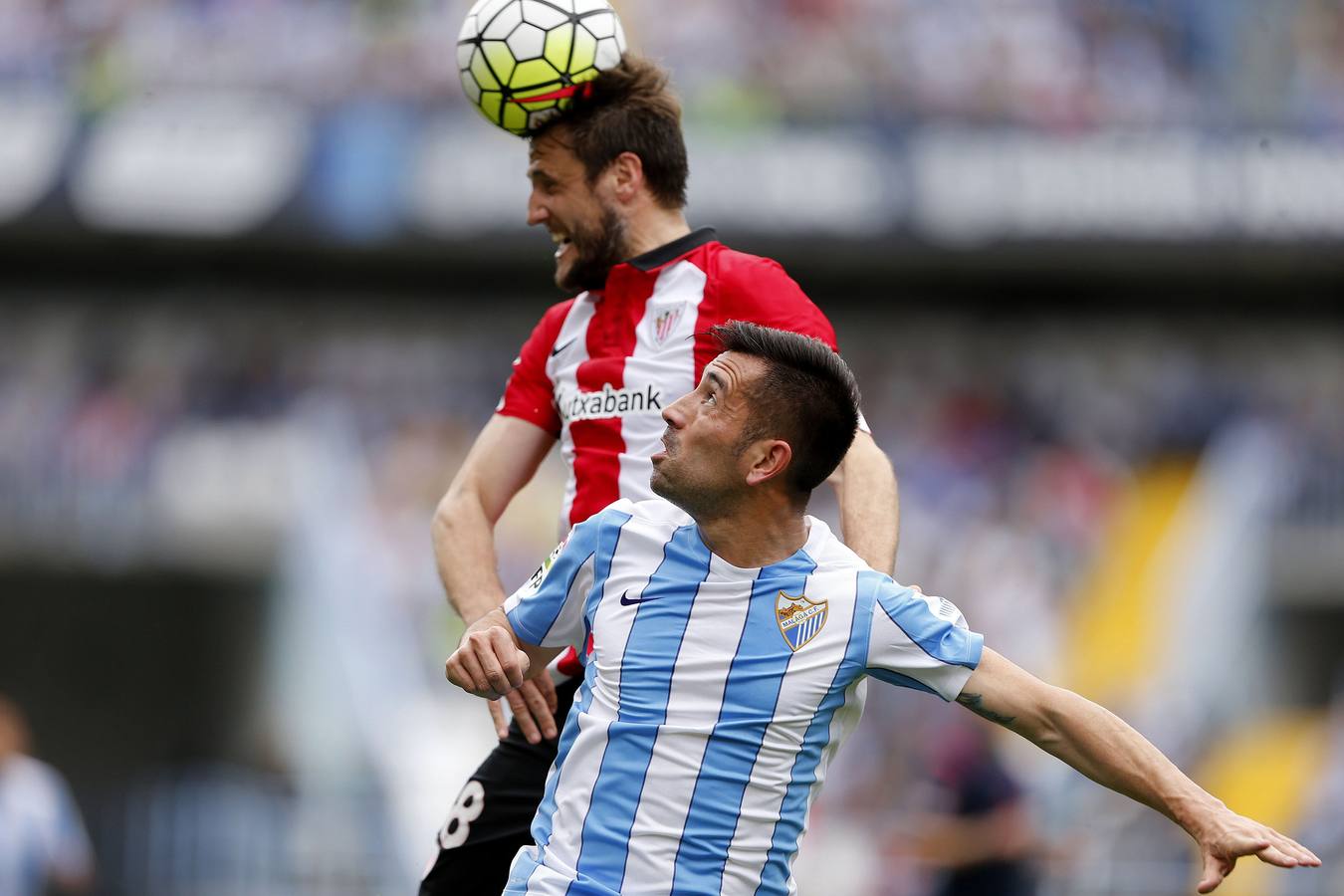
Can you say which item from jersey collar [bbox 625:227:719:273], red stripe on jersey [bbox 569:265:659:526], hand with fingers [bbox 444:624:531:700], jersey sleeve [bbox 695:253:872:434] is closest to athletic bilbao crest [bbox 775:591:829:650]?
hand with fingers [bbox 444:624:531:700]

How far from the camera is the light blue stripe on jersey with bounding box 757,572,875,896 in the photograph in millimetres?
3510

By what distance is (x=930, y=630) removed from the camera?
11.4 feet

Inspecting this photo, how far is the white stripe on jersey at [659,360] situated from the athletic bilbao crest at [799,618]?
0.80 meters

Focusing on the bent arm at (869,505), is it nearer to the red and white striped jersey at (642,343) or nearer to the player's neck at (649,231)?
the red and white striped jersey at (642,343)

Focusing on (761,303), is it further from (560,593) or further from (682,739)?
(682,739)

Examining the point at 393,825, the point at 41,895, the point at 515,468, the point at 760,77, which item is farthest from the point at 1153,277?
the point at 515,468

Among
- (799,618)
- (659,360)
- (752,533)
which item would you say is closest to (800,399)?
(752,533)

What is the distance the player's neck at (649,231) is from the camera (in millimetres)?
4477

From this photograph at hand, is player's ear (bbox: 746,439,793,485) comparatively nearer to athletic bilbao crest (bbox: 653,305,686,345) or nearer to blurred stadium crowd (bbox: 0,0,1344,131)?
athletic bilbao crest (bbox: 653,305,686,345)

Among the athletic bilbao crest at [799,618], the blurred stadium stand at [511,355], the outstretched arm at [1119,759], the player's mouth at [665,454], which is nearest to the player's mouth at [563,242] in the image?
the player's mouth at [665,454]

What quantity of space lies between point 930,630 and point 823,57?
13.0 m

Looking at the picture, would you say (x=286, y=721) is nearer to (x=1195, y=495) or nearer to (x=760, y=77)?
(x=760, y=77)

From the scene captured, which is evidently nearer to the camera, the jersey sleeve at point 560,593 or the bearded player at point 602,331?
the jersey sleeve at point 560,593

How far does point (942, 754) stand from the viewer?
9375 millimetres
